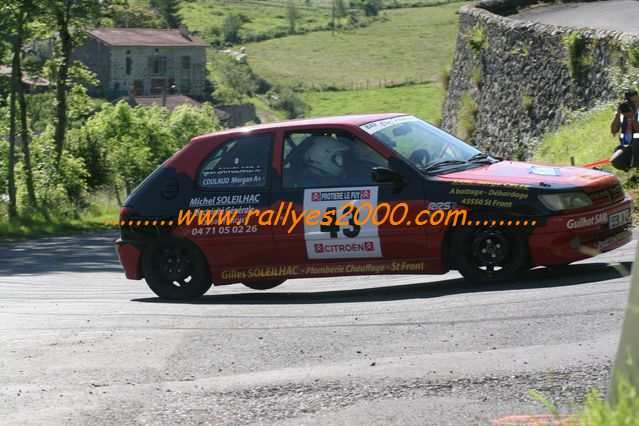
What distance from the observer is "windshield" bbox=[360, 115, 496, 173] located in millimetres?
10789

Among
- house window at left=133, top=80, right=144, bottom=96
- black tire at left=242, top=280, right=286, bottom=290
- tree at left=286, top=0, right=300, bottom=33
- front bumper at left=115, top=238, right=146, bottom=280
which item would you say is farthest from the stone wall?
tree at left=286, top=0, right=300, bottom=33

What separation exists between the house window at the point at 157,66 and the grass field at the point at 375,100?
1607 centimetres

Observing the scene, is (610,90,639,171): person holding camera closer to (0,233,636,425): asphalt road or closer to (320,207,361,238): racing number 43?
(0,233,636,425): asphalt road

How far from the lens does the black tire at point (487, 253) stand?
1009 cm

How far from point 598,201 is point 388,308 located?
2.06 meters

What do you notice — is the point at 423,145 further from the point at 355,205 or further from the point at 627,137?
the point at 627,137

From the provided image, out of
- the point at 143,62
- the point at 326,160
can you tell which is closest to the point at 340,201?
the point at 326,160

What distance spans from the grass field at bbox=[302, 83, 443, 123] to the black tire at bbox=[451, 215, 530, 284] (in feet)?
261

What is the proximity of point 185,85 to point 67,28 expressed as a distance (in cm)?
8838

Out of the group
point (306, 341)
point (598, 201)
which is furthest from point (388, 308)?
point (598, 201)

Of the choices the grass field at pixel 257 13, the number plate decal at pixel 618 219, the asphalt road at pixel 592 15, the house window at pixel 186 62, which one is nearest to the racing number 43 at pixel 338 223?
the number plate decal at pixel 618 219

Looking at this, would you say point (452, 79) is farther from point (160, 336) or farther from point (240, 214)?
point (160, 336)

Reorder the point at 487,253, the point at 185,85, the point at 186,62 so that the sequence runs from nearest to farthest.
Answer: the point at 487,253 → the point at 186,62 → the point at 185,85

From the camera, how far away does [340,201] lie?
10.7 m
